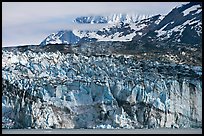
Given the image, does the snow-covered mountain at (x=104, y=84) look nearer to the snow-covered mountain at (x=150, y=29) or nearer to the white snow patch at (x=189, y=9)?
the snow-covered mountain at (x=150, y=29)

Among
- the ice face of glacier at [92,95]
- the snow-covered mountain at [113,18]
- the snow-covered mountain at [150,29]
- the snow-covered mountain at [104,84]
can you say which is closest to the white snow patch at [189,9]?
the snow-covered mountain at [150,29]

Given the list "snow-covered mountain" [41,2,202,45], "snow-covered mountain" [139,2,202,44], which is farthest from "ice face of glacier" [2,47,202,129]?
"snow-covered mountain" [139,2,202,44]

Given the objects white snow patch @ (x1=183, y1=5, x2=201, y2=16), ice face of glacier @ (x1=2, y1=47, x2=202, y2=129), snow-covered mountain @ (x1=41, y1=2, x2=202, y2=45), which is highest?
white snow patch @ (x1=183, y1=5, x2=201, y2=16)

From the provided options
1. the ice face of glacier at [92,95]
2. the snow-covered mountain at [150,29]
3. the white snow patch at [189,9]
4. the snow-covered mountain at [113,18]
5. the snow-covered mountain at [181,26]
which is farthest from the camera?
the snow-covered mountain at [113,18]

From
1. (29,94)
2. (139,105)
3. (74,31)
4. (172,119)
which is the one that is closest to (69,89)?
(29,94)

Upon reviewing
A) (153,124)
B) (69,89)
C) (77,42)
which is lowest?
(153,124)

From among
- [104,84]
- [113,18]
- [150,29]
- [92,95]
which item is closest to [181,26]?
[150,29]

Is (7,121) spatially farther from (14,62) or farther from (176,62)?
(176,62)

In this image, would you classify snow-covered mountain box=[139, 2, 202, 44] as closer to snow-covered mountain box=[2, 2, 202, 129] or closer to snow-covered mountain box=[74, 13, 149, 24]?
snow-covered mountain box=[2, 2, 202, 129]
